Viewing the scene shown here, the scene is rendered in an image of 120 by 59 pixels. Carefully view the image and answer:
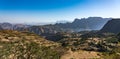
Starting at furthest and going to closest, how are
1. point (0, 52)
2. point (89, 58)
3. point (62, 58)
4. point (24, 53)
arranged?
point (89, 58) < point (62, 58) < point (24, 53) < point (0, 52)

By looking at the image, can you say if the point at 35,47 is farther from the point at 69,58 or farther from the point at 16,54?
the point at 69,58

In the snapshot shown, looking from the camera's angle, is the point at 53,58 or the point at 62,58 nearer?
the point at 53,58

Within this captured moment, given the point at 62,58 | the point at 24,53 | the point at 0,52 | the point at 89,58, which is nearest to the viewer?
the point at 0,52

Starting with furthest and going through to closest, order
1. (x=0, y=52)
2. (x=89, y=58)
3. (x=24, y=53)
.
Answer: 1. (x=89, y=58)
2. (x=24, y=53)
3. (x=0, y=52)

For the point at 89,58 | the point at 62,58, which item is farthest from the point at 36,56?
the point at 89,58

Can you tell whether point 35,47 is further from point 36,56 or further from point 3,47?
point 3,47

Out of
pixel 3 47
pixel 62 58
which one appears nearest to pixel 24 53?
pixel 3 47

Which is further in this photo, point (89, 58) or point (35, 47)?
point (89, 58)

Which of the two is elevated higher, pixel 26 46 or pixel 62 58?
pixel 26 46

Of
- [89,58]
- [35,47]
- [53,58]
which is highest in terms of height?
[35,47]
